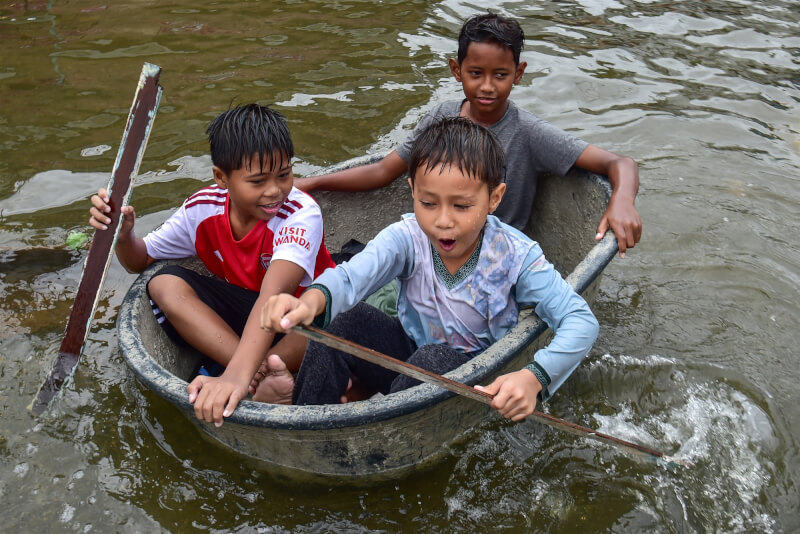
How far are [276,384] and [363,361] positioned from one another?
294 millimetres

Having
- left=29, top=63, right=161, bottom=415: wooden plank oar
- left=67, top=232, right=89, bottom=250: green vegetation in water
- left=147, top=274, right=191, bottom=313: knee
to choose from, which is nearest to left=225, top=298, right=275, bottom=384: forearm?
left=147, top=274, right=191, bottom=313: knee

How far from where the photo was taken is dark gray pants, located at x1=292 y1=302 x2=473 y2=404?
2.33 m

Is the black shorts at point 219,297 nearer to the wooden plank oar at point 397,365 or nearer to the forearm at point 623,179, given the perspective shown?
the wooden plank oar at point 397,365

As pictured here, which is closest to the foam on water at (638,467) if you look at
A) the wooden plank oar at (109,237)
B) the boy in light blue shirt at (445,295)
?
the boy in light blue shirt at (445,295)

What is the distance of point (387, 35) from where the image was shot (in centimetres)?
645

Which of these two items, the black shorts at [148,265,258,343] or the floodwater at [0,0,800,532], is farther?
the black shorts at [148,265,258,343]

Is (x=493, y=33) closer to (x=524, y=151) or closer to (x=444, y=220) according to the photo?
(x=524, y=151)

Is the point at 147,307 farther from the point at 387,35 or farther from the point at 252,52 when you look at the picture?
the point at 387,35

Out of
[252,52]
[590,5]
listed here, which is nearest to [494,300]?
[252,52]

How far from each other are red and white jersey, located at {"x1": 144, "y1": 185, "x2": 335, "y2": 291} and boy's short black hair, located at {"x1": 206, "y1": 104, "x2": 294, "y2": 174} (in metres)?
0.23

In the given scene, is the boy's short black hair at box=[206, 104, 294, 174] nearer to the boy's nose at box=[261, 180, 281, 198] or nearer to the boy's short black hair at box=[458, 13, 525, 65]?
the boy's nose at box=[261, 180, 281, 198]

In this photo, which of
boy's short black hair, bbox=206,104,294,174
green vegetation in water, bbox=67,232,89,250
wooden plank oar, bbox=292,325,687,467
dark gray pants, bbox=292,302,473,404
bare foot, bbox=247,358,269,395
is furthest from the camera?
green vegetation in water, bbox=67,232,89,250

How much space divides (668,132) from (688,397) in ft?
8.92

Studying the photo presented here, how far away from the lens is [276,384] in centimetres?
245
